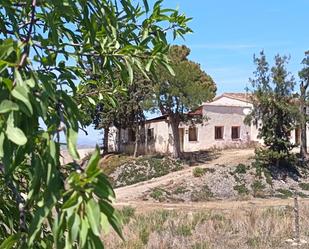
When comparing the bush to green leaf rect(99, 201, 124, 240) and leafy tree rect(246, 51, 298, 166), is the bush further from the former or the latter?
green leaf rect(99, 201, 124, 240)

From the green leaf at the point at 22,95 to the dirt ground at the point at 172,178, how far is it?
27.4 metres

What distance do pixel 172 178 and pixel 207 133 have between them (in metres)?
11.2

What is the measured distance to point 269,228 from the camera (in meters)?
12.6

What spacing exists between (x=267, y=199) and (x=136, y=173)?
10105mm

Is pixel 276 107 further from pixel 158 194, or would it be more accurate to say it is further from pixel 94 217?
pixel 94 217

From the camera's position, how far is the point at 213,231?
13125 millimetres

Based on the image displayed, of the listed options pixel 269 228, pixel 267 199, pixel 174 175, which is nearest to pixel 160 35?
pixel 269 228

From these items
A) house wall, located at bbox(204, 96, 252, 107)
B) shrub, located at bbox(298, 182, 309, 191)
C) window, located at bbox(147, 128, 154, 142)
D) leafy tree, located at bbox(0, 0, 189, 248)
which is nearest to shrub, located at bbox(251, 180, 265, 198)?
shrub, located at bbox(298, 182, 309, 191)

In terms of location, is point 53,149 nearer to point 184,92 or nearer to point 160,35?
point 160,35

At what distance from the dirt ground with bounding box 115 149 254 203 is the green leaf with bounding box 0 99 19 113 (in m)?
27.4

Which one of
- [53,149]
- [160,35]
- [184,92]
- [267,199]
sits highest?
[184,92]

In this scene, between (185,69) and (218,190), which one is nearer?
(218,190)

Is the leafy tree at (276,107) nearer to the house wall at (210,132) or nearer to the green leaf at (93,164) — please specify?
the house wall at (210,132)

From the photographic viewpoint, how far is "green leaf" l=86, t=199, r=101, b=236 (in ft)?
4.07
